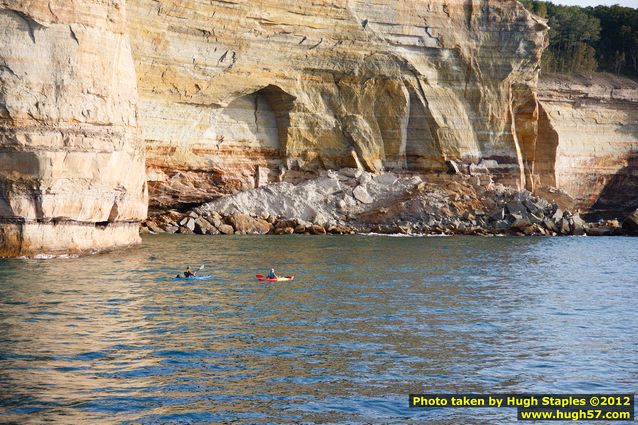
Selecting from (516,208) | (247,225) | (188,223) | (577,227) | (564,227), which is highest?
(516,208)

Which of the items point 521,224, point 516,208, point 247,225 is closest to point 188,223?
point 247,225

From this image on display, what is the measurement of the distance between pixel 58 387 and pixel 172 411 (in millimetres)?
1850

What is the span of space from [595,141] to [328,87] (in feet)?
72.5

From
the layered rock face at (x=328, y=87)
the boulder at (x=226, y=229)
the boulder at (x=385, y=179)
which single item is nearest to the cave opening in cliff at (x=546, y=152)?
the layered rock face at (x=328, y=87)

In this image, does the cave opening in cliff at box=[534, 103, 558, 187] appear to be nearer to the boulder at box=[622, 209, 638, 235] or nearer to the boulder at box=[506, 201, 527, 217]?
the boulder at box=[622, 209, 638, 235]

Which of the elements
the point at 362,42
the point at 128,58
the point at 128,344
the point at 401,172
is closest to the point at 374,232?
the point at 401,172

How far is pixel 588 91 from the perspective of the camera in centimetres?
6091

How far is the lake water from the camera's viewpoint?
11016 mm

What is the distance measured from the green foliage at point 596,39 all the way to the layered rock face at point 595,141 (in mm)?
8299

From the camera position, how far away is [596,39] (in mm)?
74812

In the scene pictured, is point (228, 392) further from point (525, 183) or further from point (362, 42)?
point (525, 183)

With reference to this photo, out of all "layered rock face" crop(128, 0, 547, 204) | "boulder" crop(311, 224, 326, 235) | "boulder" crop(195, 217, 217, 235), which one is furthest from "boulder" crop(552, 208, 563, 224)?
"boulder" crop(195, 217, 217, 235)

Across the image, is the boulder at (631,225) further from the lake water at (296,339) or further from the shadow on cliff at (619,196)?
the lake water at (296,339)

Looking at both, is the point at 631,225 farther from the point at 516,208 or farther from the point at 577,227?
the point at 516,208
